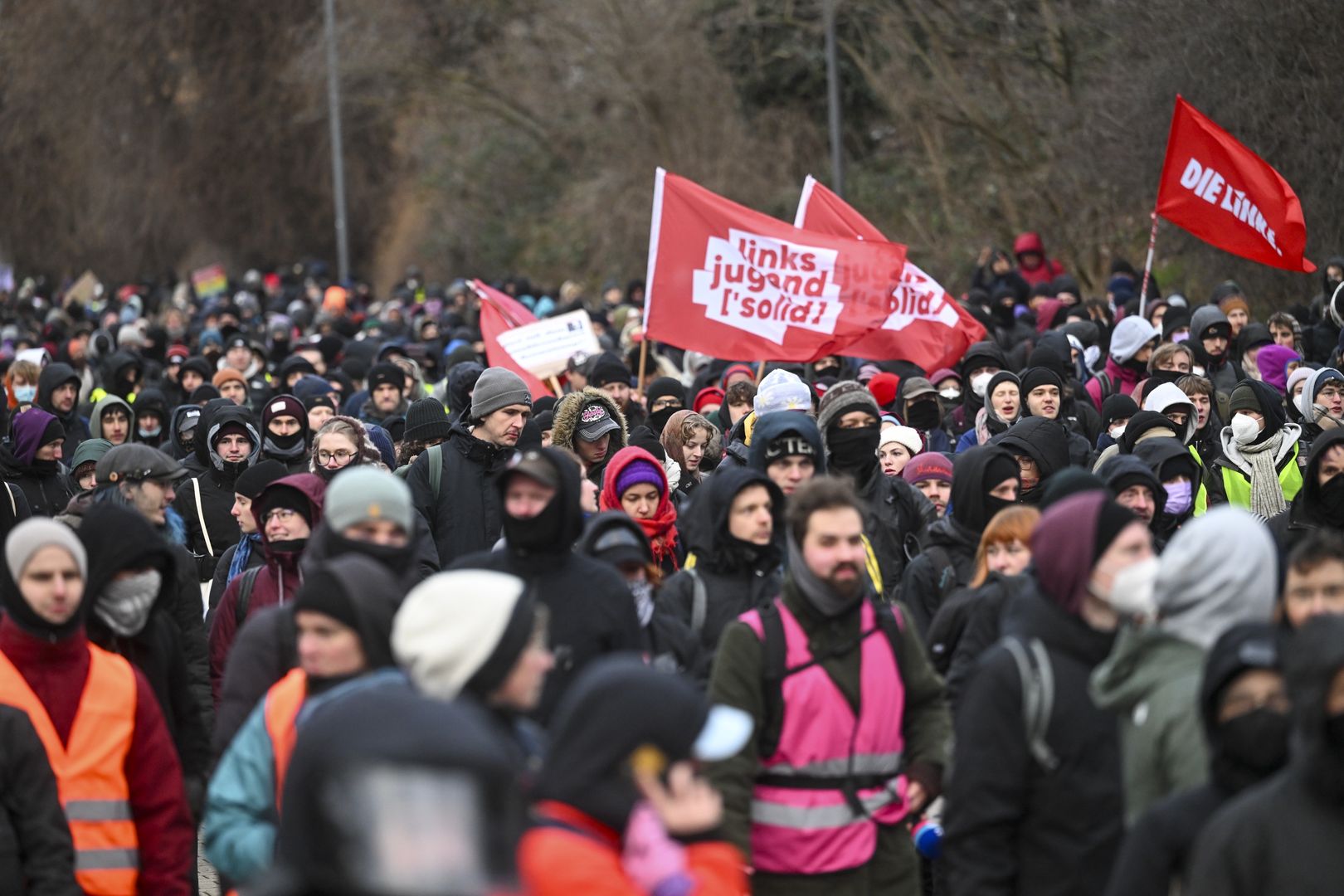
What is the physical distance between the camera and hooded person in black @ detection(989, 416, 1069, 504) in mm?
8430

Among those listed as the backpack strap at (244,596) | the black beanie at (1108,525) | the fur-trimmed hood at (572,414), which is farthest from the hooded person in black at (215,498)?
the black beanie at (1108,525)

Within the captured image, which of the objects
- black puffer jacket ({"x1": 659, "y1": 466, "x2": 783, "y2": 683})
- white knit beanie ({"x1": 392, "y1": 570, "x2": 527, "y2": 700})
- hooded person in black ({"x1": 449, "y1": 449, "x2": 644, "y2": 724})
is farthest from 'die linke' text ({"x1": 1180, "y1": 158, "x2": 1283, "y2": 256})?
white knit beanie ({"x1": 392, "y1": 570, "x2": 527, "y2": 700})

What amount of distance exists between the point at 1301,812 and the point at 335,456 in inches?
222

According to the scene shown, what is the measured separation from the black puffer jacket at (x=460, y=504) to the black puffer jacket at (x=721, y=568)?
2.81m

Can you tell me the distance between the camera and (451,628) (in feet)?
13.1

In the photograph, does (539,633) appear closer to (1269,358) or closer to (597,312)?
(1269,358)

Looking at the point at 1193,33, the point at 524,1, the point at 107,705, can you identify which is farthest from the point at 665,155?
the point at 107,705

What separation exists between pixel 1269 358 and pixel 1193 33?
6626 mm

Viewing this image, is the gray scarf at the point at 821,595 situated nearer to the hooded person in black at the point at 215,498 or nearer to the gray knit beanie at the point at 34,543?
the gray knit beanie at the point at 34,543

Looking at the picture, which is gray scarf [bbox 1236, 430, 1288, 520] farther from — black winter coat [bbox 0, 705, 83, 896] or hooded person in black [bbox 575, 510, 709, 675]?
black winter coat [bbox 0, 705, 83, 896]

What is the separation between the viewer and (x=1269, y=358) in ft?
42.9

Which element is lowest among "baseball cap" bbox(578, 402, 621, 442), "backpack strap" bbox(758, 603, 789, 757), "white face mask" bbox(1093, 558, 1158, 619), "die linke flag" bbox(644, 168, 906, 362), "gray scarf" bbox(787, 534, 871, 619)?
"backpack strap" bbox(758, 603, 789, 757)

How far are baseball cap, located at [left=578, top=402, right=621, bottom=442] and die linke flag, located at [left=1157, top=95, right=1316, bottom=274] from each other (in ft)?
18.5

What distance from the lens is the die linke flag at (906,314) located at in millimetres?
12133
